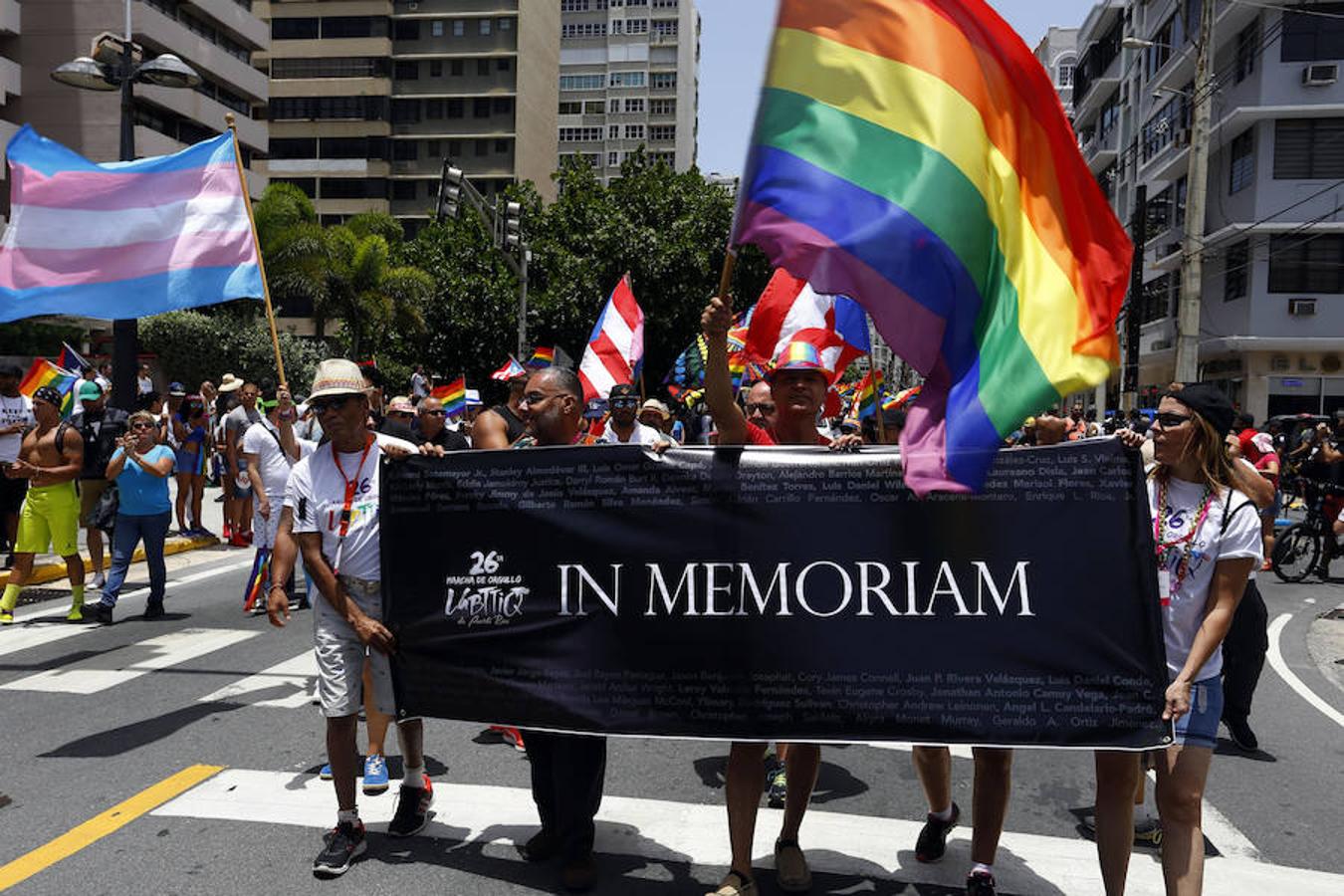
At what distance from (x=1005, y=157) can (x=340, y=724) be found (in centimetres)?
327

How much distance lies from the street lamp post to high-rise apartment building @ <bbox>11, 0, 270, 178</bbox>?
1010 inches

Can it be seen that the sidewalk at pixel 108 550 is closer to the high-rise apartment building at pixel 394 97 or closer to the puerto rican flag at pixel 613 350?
the puerto rican flag at pixel 613 350

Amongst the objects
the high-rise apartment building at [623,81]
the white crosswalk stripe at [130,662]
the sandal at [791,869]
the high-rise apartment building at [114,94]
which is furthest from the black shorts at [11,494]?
the high-rise apartment building at [623,81]

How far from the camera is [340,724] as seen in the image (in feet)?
14.0

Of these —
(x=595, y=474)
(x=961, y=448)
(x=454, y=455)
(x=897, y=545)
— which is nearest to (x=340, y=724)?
(x=454, y=455)

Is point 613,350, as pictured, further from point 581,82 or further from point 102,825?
point 581,82

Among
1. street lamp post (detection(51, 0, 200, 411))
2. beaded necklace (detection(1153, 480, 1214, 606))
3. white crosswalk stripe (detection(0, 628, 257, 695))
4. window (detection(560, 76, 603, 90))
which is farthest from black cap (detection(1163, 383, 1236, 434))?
window (detection(560, 76, 603, 90))

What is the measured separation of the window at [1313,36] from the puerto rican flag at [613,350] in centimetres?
2697

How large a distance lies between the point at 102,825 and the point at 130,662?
130 inches

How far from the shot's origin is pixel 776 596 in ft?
12.8

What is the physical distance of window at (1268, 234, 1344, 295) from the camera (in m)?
30.5

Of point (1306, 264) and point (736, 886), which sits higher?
point (1306, 264)

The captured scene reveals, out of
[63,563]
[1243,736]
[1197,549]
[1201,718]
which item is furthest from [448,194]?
[1201,718]

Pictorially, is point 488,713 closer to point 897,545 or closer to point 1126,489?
point 897,545
